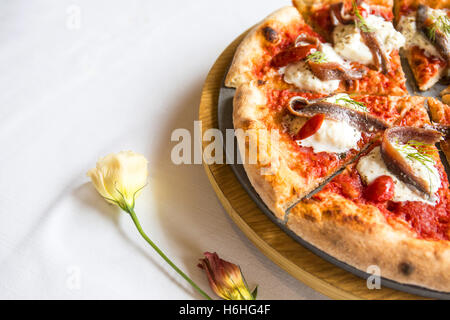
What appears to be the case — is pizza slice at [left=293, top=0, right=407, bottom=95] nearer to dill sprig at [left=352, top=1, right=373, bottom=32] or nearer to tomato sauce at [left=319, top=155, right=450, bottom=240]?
dill sprig at [left=352, top=1, right=373, bottom=32]

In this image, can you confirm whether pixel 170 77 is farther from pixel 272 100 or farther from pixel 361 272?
pixel 361 272

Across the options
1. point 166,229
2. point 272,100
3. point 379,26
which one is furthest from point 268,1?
point 166,229

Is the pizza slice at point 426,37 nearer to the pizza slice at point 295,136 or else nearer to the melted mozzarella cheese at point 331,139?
the pizza slice at point 295,136

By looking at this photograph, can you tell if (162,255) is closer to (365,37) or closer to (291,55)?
(291,55)

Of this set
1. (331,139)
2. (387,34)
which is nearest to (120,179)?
(331,139)

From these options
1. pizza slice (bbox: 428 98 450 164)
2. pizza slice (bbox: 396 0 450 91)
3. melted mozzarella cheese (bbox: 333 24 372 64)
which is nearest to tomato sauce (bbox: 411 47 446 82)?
pizza slice (bbox: 396 0 450 91)

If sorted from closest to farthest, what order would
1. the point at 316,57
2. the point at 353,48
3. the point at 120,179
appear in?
the point at 120,179, the point at 316,57, the point at 353,48

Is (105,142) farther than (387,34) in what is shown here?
No

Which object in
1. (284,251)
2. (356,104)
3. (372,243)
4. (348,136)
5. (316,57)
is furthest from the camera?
(316,57)
